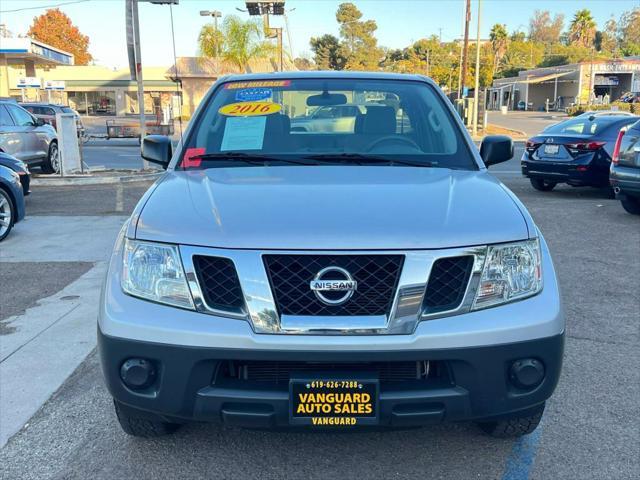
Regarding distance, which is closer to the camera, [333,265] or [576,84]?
[333,265]

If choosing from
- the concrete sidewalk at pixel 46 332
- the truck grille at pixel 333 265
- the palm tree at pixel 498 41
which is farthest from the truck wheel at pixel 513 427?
the palm tree at pixel 498 41

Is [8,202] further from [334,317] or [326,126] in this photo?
[334,317]

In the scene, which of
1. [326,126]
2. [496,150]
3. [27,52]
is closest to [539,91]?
[27,52]

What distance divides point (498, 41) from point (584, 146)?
334ft

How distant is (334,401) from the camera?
2.38 metres

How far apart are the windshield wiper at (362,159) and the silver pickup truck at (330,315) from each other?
0.77 metres

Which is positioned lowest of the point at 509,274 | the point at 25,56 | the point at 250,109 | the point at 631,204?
the point at 631,204

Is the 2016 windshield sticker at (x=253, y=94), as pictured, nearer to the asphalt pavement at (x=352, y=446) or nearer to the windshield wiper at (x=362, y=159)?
the windshield wiper at (x=362, y=159)

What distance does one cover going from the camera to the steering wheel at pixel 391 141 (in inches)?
144

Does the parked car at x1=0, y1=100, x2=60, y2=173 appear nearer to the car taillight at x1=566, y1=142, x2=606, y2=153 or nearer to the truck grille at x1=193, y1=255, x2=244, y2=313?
the car taillight at x1=566, y1=142, x2=606, y2=153

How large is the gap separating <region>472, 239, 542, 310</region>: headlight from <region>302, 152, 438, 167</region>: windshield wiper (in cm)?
97

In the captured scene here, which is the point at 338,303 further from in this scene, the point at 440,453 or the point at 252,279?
the point at 440,453

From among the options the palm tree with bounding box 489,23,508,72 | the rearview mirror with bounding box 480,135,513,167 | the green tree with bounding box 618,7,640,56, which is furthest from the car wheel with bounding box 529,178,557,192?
the green tree with bounding box 618,7,640,56

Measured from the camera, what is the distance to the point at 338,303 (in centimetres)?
237
